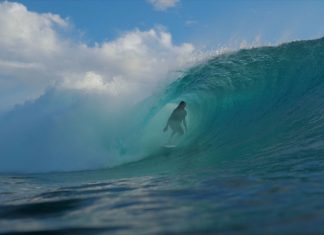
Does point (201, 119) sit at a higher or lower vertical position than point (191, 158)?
higher

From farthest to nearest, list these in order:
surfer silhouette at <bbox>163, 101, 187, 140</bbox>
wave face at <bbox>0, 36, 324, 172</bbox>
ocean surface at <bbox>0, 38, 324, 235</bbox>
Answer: surfer silhouette at <bbox>163, 101, 187, 140</bbox>
wave face at <bbox>0, 36, 324, 172</bbox>
ocean surface at <bbox>0, 38, 324, 235</bbox>

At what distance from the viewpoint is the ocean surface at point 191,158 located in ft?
12.8

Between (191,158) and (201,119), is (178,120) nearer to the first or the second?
(201,119)

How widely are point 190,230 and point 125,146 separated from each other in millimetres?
12068

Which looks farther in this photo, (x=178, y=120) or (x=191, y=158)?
(x=178, y=120)

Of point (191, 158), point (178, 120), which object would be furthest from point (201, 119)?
point (191, 158)

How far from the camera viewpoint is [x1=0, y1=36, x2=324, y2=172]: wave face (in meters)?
12.1

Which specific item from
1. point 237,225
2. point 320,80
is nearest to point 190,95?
point 320,80

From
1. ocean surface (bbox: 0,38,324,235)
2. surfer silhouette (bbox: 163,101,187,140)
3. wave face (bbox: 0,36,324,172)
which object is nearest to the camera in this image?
ocean surface (bbox: 0,38,324,235)

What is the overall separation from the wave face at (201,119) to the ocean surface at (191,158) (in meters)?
0.06

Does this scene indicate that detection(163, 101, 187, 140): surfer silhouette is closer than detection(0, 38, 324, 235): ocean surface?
No

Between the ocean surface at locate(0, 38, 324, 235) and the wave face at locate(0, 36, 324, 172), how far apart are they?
0.19 ft

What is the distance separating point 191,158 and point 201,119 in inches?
210

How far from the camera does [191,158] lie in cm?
1088
